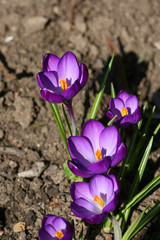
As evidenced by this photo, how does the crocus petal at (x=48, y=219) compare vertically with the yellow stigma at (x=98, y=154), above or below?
below

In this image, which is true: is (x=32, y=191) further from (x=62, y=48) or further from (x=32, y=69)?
(x=62, y=48)

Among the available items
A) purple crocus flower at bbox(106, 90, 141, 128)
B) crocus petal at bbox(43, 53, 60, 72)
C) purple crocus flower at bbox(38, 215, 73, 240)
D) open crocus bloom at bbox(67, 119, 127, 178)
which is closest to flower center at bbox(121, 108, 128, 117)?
purple crocus flower at bbox(106, 90, 141, 128)

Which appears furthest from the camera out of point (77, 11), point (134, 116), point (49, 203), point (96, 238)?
point (77, 11)

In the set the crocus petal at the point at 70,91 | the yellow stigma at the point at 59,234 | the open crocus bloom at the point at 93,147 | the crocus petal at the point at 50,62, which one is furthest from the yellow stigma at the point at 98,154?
the crocus petal at the point at 50,62

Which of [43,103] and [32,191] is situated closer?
[32,191]

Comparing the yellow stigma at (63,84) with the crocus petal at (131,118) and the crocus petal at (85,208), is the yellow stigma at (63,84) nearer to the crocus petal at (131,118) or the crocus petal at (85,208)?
the crocus petal at (131,118)

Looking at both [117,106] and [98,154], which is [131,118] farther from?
[98,154]

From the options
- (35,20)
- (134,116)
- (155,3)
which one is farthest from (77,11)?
(134,116)
